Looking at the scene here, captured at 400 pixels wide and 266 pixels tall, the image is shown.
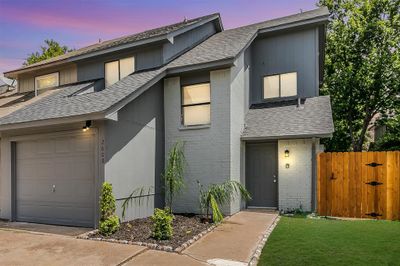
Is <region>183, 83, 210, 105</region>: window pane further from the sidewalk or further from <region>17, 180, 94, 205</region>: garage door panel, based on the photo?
<region>17, 180, 94, 205</region>: garage door panel

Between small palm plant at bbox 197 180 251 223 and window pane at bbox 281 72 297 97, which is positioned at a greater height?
window pane at bbox 281 72 297 97

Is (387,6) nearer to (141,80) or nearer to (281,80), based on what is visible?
(281,80)

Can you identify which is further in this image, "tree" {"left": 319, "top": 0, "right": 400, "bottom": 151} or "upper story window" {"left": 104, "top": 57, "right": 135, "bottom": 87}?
"tree" {"left": 319, "top": 0, "right": 400, "bottom": 151}

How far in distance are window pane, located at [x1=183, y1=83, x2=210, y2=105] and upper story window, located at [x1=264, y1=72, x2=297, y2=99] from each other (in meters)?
3.98

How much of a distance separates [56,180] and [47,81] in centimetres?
722

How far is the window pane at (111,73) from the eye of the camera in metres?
12.0

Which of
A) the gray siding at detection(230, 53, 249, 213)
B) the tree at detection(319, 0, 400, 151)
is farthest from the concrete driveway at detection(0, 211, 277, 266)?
the tree at detection(319, 0, 400, 151)

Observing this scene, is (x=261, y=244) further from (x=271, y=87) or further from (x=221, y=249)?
(x=271, y=87)

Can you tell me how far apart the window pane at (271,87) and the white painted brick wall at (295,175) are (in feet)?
10.1

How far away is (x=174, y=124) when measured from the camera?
411 inches

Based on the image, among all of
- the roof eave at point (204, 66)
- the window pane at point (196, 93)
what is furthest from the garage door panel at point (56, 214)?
the roof eave at point (204, 66)

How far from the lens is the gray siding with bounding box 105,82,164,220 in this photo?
8195 mm

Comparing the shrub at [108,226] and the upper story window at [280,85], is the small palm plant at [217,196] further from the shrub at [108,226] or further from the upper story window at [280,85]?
the upper story window at [280,85]

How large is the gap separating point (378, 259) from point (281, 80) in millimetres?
8938
